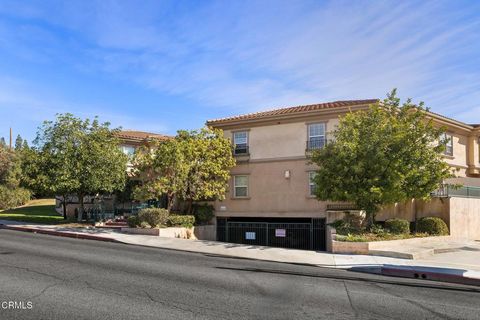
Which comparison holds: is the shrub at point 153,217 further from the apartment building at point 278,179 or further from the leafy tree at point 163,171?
the apartment building at point 278,179

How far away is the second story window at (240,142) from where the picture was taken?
26828 mm

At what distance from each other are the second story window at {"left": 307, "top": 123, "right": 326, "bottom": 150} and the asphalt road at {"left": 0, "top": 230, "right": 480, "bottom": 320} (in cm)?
1193

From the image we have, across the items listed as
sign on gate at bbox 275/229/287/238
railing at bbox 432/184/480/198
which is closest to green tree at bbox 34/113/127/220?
sign on gate at bbox 275/229/287/238

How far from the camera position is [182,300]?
8.20 m

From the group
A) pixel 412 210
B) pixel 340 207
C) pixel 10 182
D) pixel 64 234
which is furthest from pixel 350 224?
pixel 10 182

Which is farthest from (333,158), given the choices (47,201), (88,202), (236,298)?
(47,201)

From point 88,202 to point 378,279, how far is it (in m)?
25.3

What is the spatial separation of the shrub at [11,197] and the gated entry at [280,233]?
25.6m

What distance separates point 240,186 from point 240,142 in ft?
8.75

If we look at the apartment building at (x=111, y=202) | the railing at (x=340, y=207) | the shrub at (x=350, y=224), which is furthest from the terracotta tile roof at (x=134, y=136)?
the shrub at (x=350, y=224)

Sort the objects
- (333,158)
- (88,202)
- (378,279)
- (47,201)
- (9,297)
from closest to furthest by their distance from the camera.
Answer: (9,297)
(378,279)
(333,158)
(88,202)
(47,201)

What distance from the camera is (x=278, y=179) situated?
25516 millimetres

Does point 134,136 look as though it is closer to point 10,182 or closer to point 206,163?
point 206,163

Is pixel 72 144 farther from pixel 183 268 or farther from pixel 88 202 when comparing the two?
pixel 183 268
